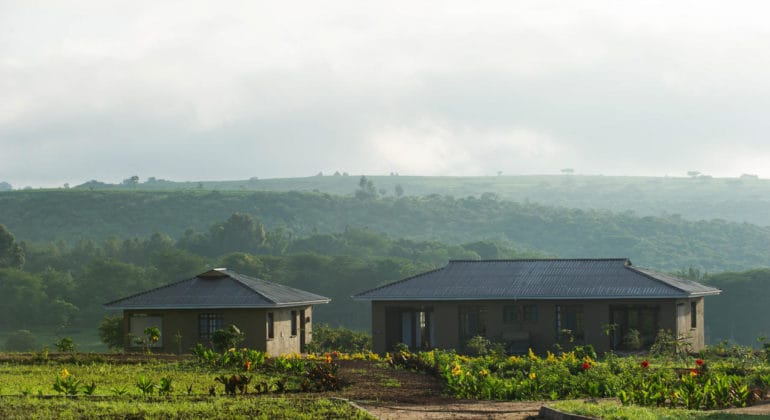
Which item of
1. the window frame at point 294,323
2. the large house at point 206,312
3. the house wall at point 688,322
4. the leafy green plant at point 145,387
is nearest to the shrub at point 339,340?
the window frame at point 294,323

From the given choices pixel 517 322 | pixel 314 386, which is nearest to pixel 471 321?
pixel 517 322

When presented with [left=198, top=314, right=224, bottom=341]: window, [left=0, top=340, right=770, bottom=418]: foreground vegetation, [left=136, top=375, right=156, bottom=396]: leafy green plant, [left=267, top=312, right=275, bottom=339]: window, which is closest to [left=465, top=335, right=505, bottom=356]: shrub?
[left=267, top=312, right=275, bottom=339]: window

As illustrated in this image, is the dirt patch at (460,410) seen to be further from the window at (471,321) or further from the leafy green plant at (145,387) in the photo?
the window at (471,321)

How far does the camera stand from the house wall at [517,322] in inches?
1880

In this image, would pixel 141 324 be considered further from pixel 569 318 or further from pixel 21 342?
pixel 21 342

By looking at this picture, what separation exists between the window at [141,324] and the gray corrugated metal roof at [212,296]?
0.75 metres

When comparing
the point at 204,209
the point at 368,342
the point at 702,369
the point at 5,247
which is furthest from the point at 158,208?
the point at 702,369

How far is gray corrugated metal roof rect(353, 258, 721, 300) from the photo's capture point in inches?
1869

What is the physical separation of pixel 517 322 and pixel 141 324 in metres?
15.9

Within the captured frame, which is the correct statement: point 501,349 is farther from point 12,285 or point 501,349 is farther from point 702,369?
point 12,285

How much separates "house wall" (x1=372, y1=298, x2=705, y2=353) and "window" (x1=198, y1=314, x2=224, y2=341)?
704 cm

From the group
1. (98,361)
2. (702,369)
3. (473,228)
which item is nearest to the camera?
(702,369)

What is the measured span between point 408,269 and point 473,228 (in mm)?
81887

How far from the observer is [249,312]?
156 ft
